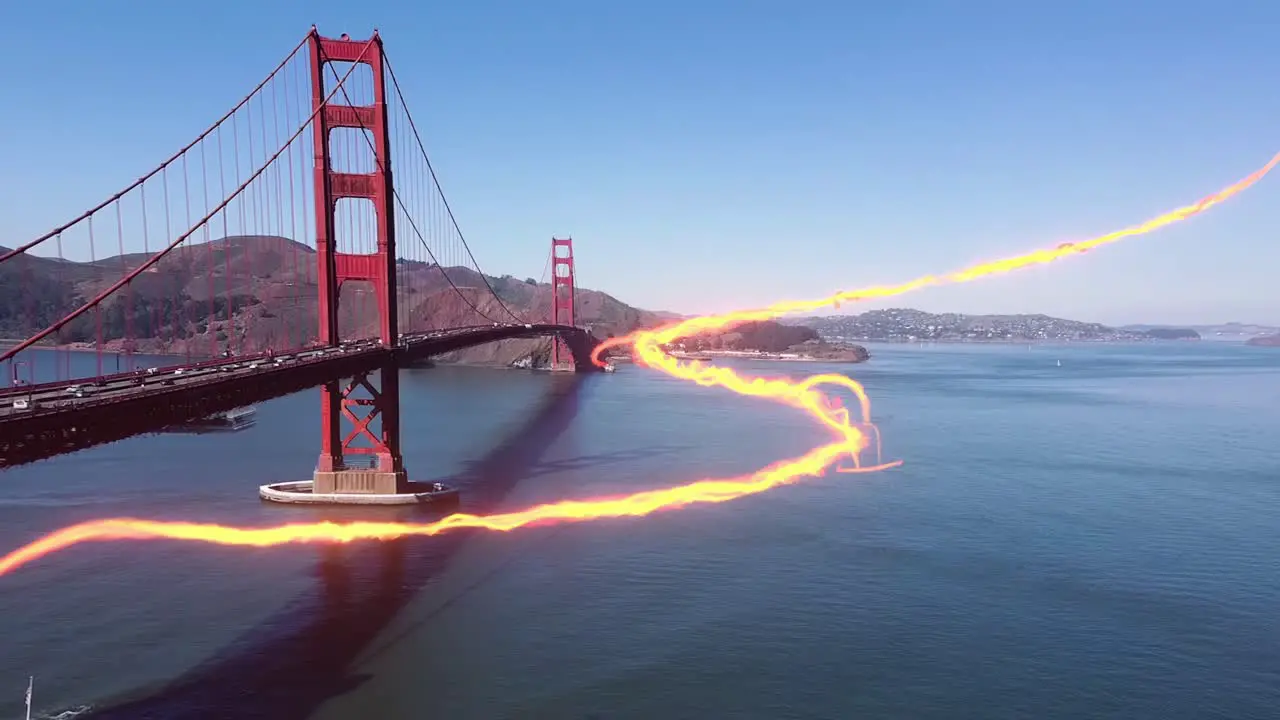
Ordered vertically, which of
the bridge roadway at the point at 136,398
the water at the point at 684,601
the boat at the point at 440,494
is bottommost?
the water at the point at 684,601

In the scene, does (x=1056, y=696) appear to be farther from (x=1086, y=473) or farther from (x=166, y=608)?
(x=1086, y=473)

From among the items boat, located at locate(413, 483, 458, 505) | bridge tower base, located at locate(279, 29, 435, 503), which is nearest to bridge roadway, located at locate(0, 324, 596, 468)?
bridge tower base, located at locate(279, 29, 435, 503)

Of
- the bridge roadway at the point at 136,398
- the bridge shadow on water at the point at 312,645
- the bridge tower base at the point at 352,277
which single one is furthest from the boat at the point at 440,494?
the bridge roadway at the point at 136,398

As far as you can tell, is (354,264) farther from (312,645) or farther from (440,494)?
(312,645)

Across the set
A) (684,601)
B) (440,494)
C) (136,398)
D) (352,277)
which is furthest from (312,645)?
(352,277)

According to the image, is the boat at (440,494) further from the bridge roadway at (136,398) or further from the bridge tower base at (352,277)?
the bridge roadway at (136,398)

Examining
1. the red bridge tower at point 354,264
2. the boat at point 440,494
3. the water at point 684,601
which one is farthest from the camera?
the boat at point 440,494

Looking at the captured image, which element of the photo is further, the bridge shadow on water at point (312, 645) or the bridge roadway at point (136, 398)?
the bridge shadow on water at point (312, 645)

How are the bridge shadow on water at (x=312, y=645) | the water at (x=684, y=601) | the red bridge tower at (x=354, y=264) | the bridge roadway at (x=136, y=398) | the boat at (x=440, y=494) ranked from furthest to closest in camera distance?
the boat at (x=440, y=494) → the red bridge tower at (x=354, y=264) → the water at (x=684, y=601) → the bridge shadow on water at (x=312, y=645) → the bridge roadway at (x=136, y=398)
